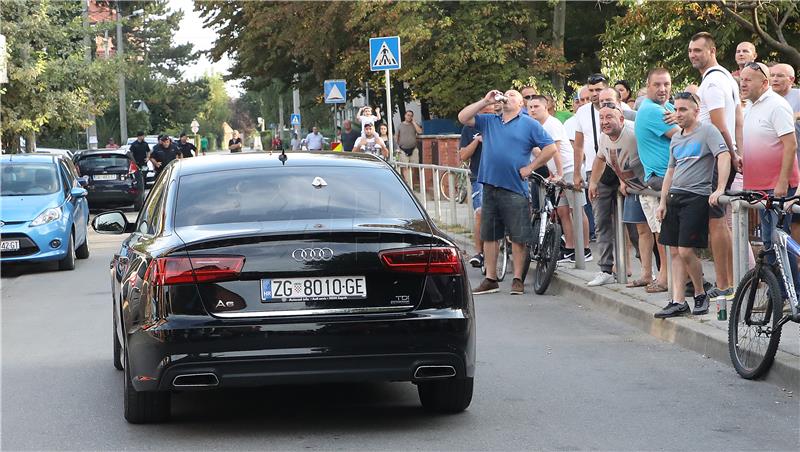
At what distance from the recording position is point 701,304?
10273mm

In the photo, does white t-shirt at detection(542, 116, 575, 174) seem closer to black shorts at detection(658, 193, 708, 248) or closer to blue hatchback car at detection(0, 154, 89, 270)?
black shorts at detection(658, 193, 708, 248)

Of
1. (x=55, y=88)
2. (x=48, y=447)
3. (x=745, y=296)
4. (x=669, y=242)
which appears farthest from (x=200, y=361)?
(x=55, y=88)

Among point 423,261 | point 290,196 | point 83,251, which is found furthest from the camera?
point 83,251

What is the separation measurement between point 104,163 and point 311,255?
25636 mm

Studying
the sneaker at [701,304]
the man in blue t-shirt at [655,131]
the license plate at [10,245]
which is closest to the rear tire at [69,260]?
the license plate at [10,245]

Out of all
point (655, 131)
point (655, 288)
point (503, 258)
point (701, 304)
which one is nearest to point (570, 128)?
point (503, 258)

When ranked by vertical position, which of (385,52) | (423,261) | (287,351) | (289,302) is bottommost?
(287,351)

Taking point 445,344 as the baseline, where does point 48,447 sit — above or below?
below

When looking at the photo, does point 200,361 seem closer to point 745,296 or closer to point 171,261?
point 171,261

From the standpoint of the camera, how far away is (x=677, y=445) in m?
6.58

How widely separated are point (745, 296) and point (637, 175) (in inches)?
146

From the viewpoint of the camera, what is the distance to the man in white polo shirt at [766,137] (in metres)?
9.48

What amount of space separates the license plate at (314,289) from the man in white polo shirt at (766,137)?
3.88 metres

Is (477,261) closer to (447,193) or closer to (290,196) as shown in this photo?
(447,193)
